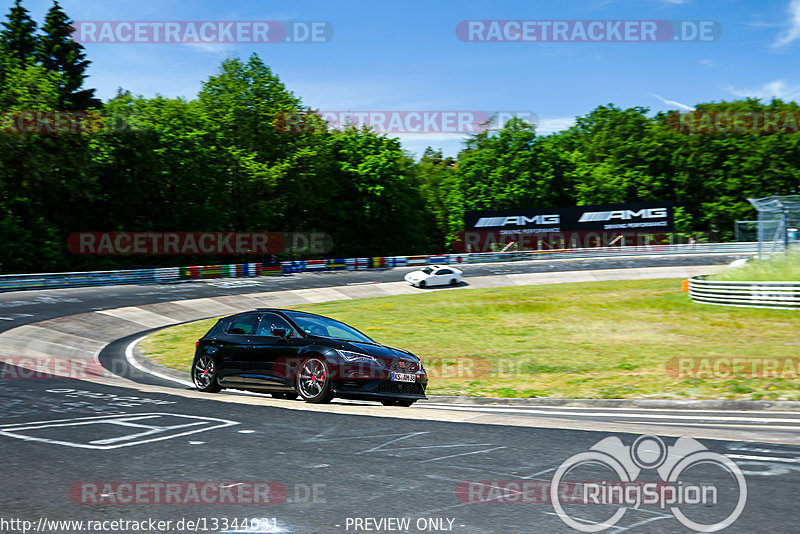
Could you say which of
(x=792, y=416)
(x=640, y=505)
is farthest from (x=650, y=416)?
(x=640, y=505)

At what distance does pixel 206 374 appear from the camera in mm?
12078

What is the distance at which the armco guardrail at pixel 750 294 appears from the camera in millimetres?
25266

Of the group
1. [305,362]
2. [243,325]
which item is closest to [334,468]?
[305,362]

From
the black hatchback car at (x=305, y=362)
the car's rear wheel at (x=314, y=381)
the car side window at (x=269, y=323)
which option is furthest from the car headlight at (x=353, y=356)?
the car side window at (x=269, y=323)

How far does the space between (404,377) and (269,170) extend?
2069 inches

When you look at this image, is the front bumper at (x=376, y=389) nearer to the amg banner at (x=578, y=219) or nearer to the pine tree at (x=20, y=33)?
the amg banner at (x=578, y=219)

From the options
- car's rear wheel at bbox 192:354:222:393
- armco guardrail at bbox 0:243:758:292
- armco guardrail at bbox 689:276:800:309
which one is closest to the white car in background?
armco guardrail at bbox 0:243:758:292

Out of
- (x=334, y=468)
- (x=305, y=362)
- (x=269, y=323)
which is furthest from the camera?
(x=269, y=323)

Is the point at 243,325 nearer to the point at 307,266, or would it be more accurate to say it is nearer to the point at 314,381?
the point at 314,381

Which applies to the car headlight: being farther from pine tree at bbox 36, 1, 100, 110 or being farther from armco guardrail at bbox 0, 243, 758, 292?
pine tree at bbox 36, 1, 100, 110

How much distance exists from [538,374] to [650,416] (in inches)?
195

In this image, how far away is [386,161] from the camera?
7006cm

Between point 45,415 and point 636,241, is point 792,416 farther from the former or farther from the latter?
point 636,241

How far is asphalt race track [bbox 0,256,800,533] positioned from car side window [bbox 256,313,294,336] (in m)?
1.69
